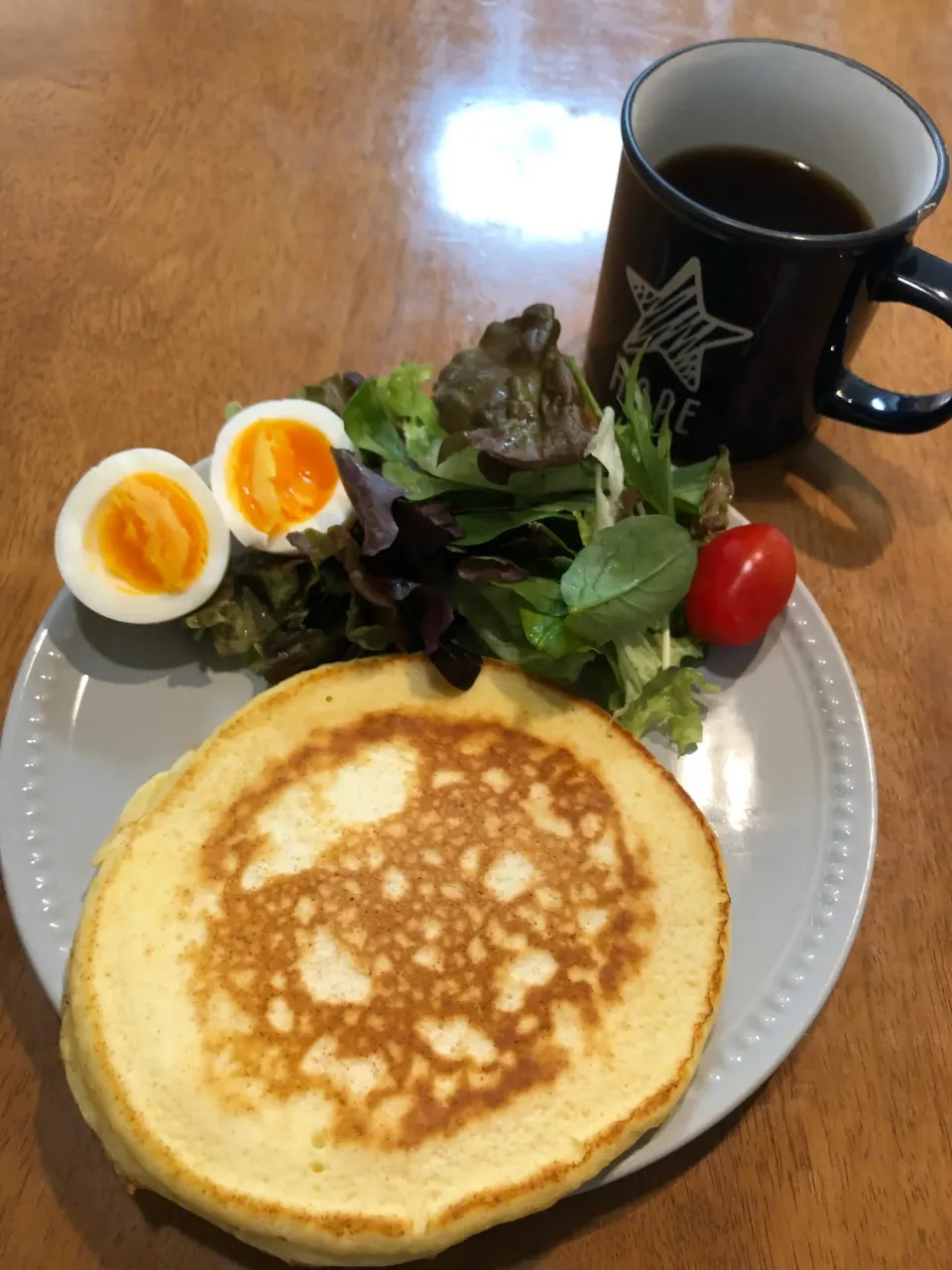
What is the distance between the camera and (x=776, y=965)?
4.09ft

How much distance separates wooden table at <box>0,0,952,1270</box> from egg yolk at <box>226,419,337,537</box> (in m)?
0.26

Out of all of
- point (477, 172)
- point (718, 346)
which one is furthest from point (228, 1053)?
point (477, 172)

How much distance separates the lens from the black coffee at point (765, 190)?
60.1 inches

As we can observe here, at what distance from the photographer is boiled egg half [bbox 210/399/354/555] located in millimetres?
1479

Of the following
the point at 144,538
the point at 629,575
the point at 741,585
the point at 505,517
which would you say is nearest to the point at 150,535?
the point at 144,538

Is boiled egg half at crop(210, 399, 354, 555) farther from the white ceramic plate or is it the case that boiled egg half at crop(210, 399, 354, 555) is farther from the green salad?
the white ceramic plate

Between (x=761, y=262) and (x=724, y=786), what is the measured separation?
2.38 ft

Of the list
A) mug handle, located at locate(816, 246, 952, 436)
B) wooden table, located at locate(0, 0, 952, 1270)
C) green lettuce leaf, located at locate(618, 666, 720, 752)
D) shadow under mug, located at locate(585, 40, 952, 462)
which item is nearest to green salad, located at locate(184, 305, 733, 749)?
green lettuce leaf, located at locate(618, 666, 720, 752)

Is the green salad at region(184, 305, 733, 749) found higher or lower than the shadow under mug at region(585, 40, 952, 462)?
lower

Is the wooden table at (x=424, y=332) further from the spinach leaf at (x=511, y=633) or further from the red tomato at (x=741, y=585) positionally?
the spinach leaf at (x=511, y=633)

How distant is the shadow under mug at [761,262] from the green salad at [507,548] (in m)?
0.11

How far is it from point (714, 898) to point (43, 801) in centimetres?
88

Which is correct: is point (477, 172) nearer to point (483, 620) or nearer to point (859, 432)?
point (859, 432)

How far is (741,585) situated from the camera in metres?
1.45
